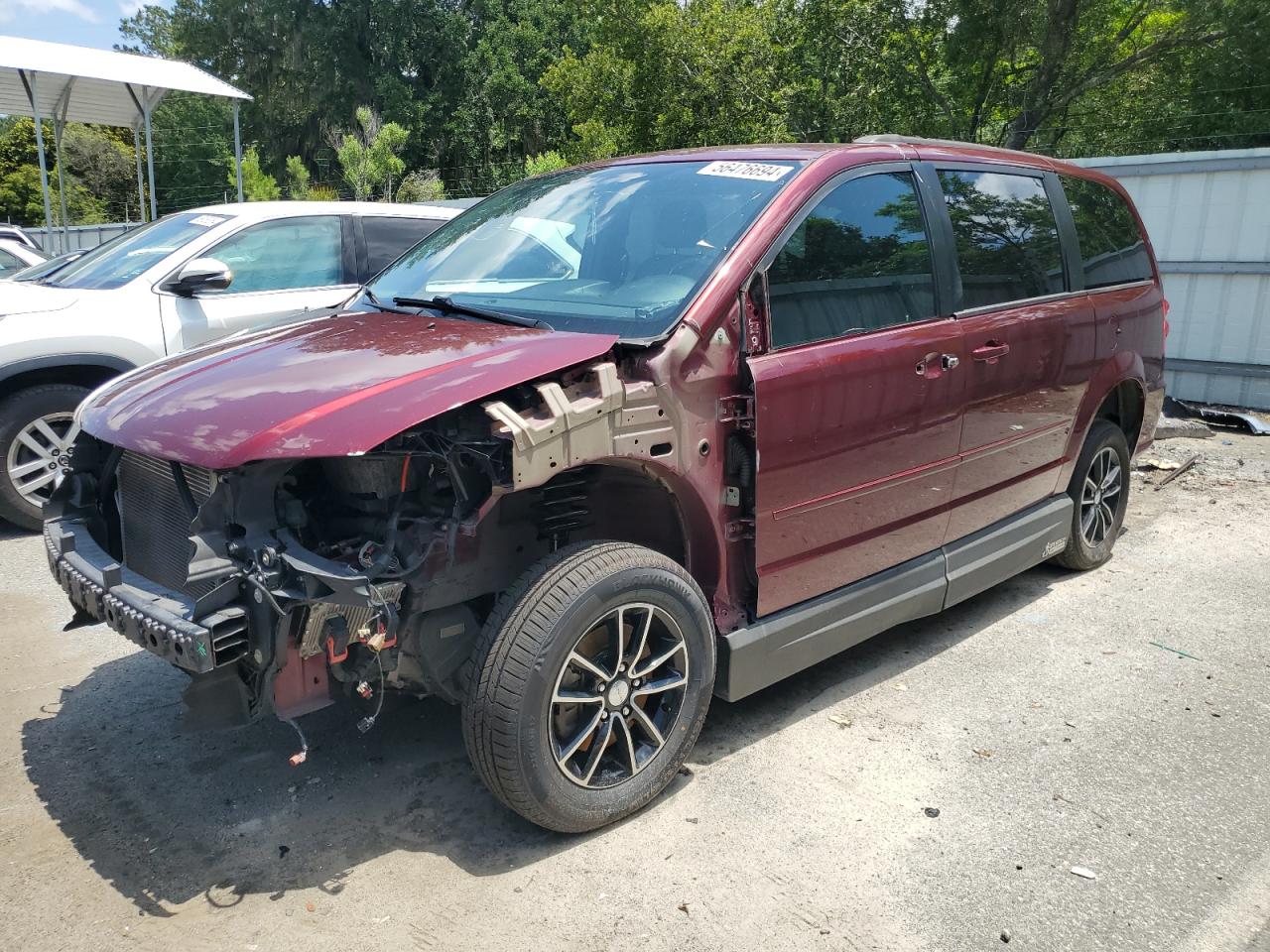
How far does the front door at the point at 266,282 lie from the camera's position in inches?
241

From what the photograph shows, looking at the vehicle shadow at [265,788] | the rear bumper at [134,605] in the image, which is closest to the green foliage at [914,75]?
Result: the vehicle shadow at [265,788]

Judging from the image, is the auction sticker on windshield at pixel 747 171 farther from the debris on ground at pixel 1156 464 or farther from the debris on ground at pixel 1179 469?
the debris on ground at pixel 1156 464

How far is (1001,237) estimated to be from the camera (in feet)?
14.1

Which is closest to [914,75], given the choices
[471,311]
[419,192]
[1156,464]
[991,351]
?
[1156,464]

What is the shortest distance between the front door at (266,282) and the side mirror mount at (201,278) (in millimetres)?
572

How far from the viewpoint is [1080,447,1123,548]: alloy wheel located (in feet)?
17.2

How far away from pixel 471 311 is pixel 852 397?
4.50 ft

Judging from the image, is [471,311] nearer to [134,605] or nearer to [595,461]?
[595,461]

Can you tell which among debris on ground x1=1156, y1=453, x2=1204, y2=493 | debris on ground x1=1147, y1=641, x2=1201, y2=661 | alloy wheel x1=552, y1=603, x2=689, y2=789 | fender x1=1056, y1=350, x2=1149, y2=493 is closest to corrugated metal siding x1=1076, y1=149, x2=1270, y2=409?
debris on ground x1=1156, y1=453, x2=1204, y2=493

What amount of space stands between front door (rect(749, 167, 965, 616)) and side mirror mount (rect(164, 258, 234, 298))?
3456mm

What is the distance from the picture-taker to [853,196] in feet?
11.9

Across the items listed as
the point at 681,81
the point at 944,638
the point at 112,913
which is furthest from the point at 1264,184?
the point at 681,81

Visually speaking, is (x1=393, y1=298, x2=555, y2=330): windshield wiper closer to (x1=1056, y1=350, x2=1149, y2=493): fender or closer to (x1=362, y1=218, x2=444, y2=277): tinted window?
(x1=1056, y1=350, x2=1149, y2=493): fender

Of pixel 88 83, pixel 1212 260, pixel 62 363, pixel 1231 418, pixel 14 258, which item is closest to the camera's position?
pixel 62 363
